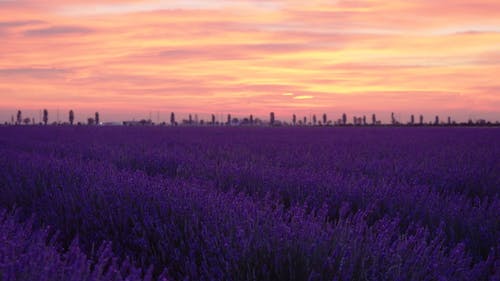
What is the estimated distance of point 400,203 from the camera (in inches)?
170

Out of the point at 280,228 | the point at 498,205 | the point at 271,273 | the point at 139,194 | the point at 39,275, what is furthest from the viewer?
the point at 498,205

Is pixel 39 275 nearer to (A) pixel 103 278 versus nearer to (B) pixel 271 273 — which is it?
(A) pixel 103 278

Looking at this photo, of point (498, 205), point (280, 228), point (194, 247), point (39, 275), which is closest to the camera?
point (39, 275)

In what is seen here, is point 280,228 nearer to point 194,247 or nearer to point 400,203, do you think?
point 194,247

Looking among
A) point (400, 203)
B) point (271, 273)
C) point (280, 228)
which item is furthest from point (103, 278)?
point (400, 203)

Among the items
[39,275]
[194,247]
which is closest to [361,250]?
[194,247]

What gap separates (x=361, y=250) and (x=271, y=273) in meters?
0.44

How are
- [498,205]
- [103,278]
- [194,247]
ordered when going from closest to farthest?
[103,278] → [194,247] → [498,205]

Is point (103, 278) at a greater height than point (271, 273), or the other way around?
point (103, 278)

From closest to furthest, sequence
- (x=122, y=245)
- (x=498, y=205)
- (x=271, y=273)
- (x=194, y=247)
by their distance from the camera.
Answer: (x=271, y=273) < (x=194, y=247) < (x=122, y=245) < (x=498, y=205)

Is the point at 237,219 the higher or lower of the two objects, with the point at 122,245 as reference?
higher

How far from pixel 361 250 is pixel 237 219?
30.9 inches

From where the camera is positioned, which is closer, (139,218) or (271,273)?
(271,273)

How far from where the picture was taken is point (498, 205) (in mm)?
4082
